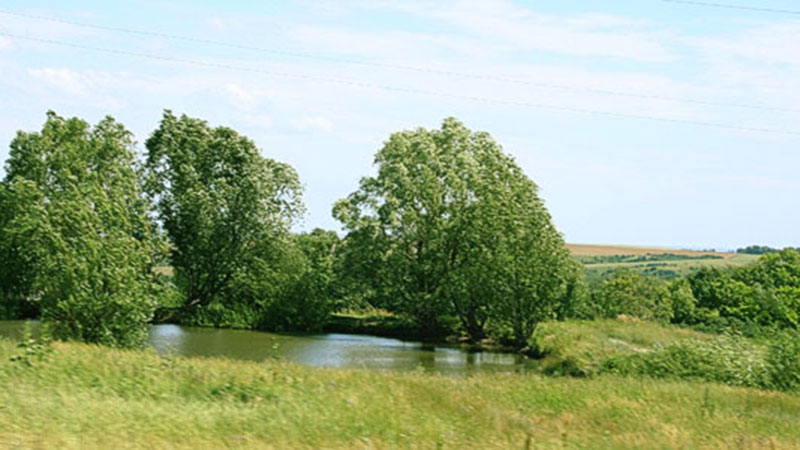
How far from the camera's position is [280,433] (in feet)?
31.8

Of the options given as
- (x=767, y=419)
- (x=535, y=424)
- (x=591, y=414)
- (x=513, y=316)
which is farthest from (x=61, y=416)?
(x=513, y=316)

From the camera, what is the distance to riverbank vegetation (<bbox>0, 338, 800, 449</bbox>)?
9.20 metres

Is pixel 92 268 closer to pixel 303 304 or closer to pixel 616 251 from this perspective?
pixel 303 304

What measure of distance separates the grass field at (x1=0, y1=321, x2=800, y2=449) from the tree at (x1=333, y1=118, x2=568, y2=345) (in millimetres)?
23543

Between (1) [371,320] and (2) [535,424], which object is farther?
(1) [371,320]

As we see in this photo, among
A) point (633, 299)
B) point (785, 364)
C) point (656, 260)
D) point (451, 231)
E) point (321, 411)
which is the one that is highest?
point (451, 231)

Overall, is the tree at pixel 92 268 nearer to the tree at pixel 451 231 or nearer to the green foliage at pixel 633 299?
the tree at pixel 451 231

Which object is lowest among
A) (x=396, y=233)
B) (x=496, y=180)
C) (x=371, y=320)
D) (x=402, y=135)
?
(x=371, y=320)

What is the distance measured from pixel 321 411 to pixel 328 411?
97 millimetres

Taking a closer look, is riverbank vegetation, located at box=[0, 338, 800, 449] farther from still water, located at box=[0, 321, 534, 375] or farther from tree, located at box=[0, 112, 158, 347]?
still water, located at box=[0, 321, 534, 375]

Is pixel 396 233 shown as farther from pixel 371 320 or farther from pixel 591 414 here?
pixel 591 414

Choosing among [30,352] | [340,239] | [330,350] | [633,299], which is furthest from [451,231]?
[30,352]

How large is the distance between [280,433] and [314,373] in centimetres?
607

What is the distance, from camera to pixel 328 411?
37.2 feet
